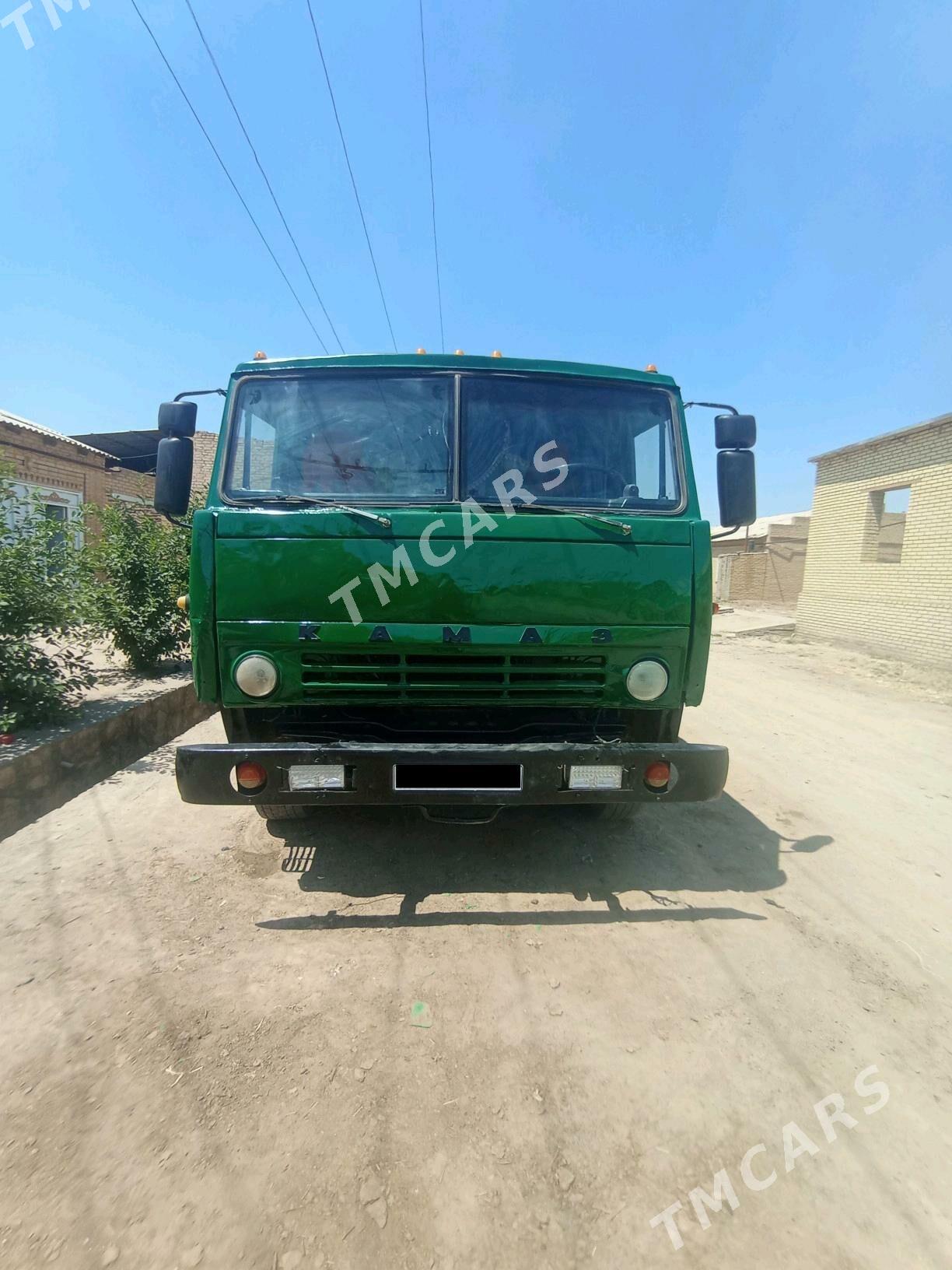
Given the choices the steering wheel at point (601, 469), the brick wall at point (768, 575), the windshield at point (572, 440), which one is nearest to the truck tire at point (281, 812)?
the windshield at point (572, 440)

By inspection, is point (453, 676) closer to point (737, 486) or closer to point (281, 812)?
point (281, 812)

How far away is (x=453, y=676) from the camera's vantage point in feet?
9.15

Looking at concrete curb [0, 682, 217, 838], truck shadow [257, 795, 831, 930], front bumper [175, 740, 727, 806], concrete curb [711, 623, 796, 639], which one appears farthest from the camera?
concrete curb [711, 623, 796, 639]

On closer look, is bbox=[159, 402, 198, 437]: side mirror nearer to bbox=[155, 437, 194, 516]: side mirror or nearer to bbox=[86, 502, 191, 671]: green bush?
bbox=[155, 437, 194, 516]: side mirror

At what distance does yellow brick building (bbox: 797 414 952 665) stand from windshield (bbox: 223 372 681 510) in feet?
30.5

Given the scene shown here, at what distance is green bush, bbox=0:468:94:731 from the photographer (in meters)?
4.54

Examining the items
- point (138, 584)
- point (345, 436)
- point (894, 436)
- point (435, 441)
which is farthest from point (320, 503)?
point (894, 436)

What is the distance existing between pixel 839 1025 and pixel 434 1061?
56.0 inches

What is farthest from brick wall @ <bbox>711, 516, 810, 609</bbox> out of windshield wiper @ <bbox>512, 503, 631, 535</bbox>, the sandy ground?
windshield wiper @ <bbox>512, 503, 631, 535</bbox>

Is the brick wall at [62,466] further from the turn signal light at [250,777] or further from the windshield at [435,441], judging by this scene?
the turn signal light at [250,777]

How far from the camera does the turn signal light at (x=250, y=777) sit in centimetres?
262

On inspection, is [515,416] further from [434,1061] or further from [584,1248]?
[584,1248]

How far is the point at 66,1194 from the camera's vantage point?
5.13 ft

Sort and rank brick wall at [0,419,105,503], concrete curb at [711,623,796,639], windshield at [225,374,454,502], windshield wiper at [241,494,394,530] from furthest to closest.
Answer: concrete curb at [711,623,796,639], brick wall at [0,419,105,503], windshield at [225,374,454,502], windshield wiper at [241,494,394,530]
